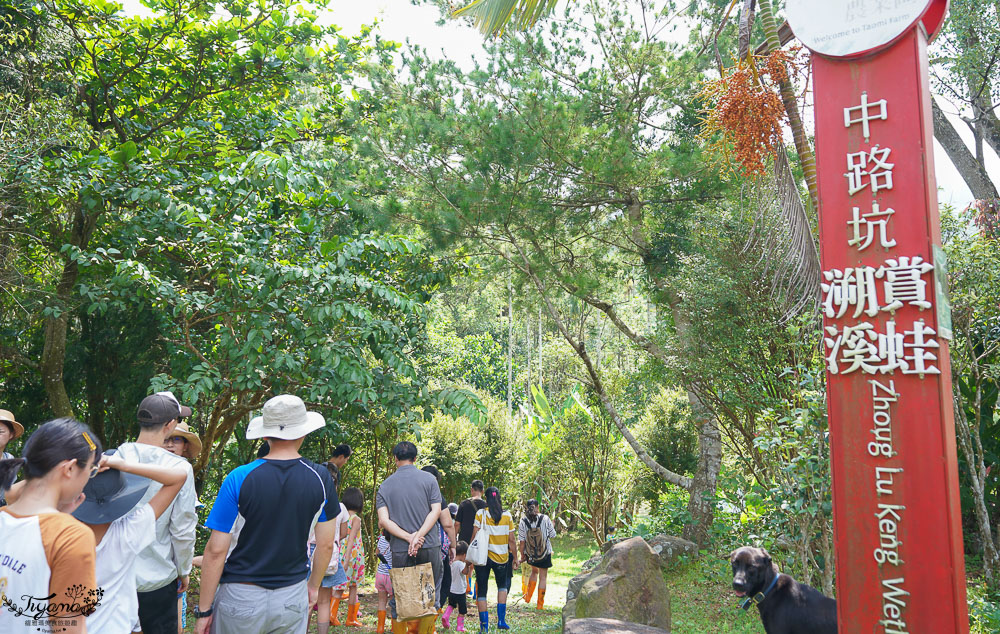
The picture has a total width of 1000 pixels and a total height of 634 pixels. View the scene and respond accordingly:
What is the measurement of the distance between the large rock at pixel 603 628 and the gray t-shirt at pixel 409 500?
45.3 inches

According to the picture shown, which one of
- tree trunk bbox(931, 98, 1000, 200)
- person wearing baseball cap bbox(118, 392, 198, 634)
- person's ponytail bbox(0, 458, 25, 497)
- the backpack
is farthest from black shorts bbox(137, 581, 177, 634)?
tree trunk bbox(931, 98, 1000, 200)

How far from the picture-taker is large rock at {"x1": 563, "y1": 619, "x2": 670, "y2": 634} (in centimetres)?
471

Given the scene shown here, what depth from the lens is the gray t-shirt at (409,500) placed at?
4.98m

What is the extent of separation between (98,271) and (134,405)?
1828 mm

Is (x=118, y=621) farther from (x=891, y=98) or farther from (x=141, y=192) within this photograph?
(x=891, y=98)

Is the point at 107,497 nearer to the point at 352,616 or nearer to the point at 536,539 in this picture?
the point at 352,616

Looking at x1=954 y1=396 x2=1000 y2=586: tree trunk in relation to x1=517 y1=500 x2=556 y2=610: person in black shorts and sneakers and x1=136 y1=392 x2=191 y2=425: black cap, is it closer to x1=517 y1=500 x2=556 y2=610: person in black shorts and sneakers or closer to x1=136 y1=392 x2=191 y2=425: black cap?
x1=517 y1=500 x2=556 y2=610: person in black shorts and sneakers

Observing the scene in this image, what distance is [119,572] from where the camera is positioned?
8.87 ft

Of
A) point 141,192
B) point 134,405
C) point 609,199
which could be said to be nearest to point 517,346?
point 609,199

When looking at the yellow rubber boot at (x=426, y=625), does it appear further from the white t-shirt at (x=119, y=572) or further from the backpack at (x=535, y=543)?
→ the backpack at (x=535, y=543)

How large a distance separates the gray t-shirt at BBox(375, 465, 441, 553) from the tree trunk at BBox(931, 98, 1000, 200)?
10155mm

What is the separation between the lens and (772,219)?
6551mm

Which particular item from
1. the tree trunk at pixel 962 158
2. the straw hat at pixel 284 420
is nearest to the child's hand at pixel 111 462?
the straw hat at pixel 284 420

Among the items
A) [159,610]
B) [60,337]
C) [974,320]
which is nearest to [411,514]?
[159,610]
